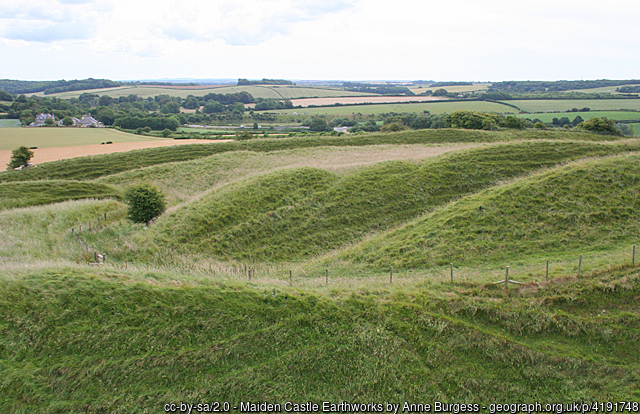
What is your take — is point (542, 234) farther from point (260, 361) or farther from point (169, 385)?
point (169, 385)

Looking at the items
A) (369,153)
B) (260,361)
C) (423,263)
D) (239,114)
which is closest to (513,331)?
(423,263)

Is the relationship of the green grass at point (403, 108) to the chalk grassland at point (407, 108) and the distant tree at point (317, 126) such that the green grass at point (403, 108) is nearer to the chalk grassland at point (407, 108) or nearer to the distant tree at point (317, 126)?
the chalk grassland at point (407, 108)

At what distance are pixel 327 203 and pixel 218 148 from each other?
34.2m

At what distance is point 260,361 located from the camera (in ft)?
34.6

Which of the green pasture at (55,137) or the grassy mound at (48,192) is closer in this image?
the grassy mound at (48,192)

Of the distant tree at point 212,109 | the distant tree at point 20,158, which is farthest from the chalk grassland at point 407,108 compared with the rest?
the distant tree at point 20,158

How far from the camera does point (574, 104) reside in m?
114

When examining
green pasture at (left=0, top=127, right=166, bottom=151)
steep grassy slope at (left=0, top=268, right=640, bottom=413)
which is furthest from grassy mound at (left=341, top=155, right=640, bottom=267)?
green pasture at (left=0, top=127, right=166, bottom=151)

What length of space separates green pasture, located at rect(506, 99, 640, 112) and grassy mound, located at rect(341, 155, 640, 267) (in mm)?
98806

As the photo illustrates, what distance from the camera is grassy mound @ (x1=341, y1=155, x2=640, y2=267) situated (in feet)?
59.2

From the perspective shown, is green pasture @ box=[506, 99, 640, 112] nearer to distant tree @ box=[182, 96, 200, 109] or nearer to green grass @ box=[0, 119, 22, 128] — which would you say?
distant tree @ box=[182, 96, 200, 109]

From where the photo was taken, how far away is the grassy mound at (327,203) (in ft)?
70.9

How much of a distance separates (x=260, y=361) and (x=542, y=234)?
16399 millimetres

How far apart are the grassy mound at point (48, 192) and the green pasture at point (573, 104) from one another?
11452cm
